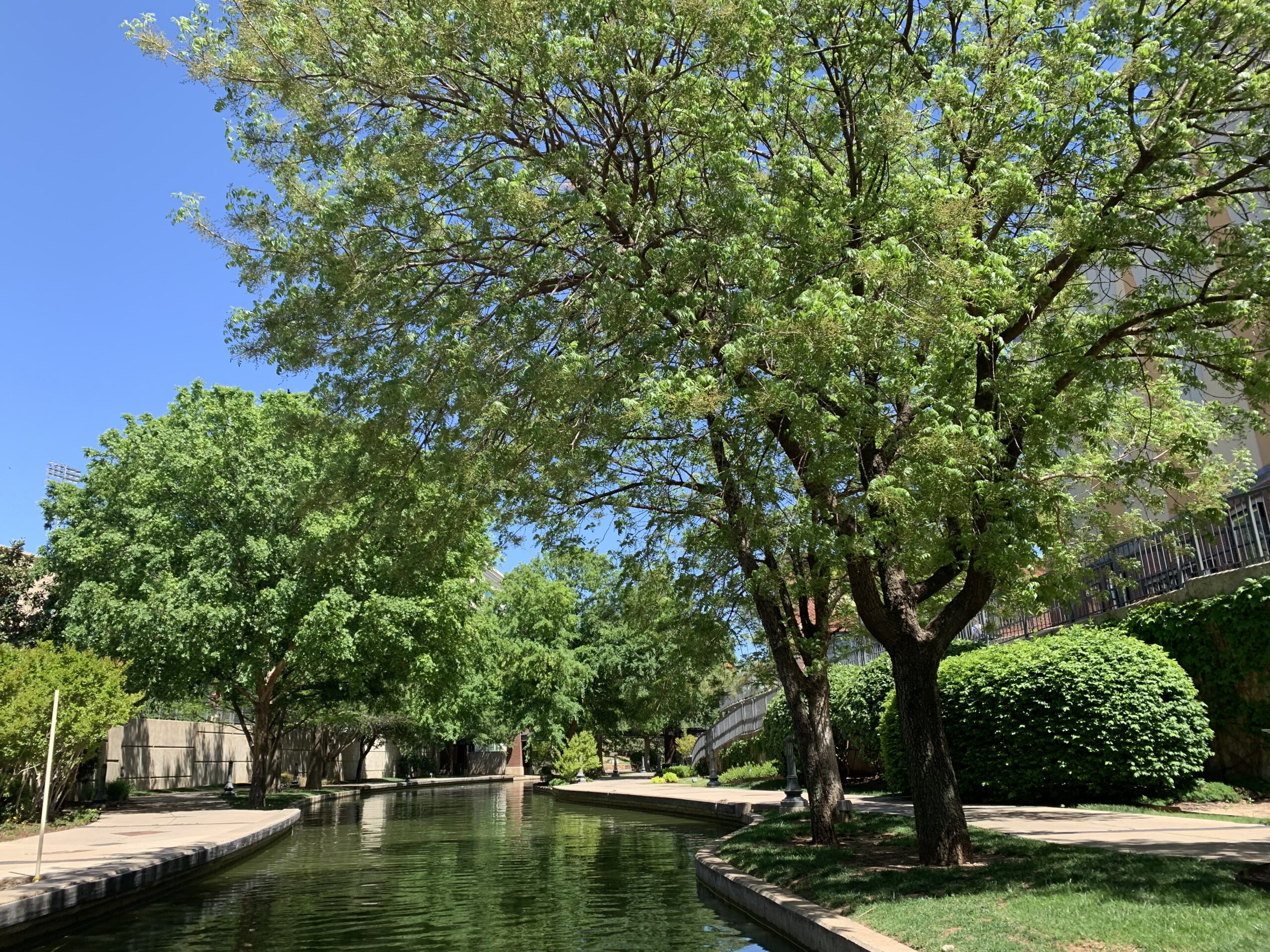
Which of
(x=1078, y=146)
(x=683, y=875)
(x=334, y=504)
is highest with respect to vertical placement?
(x=1078, y=146)

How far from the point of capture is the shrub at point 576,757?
140ft

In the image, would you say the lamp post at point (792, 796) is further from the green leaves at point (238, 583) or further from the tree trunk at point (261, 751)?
the tree trunk at point (261, 751)

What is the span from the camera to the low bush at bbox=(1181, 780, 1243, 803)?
44.8 feet

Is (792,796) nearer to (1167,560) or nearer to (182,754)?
(1167,560)

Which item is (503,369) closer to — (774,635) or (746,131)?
(746,131)

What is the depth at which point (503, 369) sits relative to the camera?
11.7 m

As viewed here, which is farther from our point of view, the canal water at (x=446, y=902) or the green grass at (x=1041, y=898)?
the canal water at (x=446, y=902)

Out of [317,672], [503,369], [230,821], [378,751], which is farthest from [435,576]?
[378,751]

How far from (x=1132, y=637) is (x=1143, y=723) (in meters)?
1.60

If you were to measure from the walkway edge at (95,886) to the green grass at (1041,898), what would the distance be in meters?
Answer: 7.61

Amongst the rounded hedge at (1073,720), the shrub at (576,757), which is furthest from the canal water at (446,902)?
the shrub at (576,757)

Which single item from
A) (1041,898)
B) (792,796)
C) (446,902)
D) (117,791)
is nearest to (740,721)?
(792,796)

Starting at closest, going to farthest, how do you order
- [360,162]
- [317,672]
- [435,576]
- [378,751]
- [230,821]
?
[360,162] → [230,821] → [435,576] → [317,672] → [378,751]

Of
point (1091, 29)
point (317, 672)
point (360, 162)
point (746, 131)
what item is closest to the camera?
point (1091, 29)
